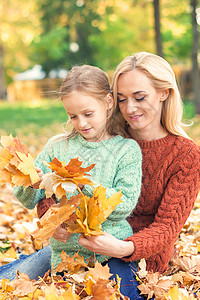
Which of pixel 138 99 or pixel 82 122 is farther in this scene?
pixel 138 99

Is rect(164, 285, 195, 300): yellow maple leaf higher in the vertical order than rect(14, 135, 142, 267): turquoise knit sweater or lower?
lower

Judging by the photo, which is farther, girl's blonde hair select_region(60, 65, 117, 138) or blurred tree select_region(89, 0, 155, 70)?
blurred tree select_region(89, 0, 155, 70)

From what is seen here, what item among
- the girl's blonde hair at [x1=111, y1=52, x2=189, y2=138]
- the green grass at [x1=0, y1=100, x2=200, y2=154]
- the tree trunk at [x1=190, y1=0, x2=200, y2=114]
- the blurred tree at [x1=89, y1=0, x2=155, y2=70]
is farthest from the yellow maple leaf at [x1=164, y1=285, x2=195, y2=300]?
the blurred tree at [x1=89, y1=0, x2=155, y2=70]

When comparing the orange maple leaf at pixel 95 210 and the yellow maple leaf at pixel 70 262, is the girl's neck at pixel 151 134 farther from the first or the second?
the yellow maple leaf at pixel 70 262

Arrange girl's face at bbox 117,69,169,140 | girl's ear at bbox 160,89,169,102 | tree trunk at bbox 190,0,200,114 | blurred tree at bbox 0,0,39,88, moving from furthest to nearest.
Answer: blurred tree at bbox 0,0,39,88, tree trunk at bbox 190,0,200,114, girl's ear at bbox 160,89,169,102, girl's face at bbox 117,69,169,140

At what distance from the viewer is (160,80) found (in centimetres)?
199

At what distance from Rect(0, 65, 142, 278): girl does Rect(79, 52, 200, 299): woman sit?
12 centimetres

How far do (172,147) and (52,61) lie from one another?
2106cm

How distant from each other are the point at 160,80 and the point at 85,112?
1.54 ft

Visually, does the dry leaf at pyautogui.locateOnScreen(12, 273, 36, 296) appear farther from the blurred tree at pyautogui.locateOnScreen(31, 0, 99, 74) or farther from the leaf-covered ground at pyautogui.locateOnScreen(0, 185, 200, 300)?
the blurred tree at pyautogui.locateOnScreen(31, 0, 99, 74)

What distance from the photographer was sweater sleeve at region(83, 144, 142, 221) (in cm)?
176

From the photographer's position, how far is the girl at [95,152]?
184 centimetres

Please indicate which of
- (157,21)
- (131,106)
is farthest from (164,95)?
(157,21)

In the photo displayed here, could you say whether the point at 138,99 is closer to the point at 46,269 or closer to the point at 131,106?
the point at 131,106
